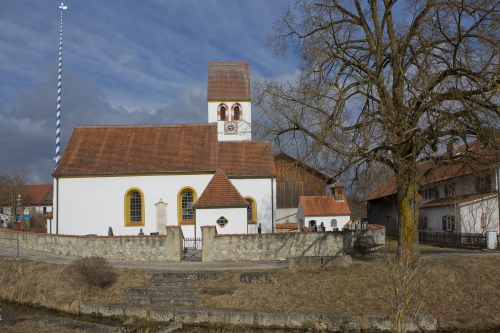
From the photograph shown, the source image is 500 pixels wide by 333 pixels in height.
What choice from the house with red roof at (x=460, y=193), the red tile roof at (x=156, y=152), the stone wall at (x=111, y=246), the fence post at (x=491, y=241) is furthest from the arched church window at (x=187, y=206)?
the fence post at (x=491, y=241)

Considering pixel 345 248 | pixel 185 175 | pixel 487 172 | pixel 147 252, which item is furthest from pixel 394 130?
pixel 185 175

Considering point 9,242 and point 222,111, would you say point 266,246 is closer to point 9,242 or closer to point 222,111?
point 9,242

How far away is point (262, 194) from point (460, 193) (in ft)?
41.1

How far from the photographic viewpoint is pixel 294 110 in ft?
51.4

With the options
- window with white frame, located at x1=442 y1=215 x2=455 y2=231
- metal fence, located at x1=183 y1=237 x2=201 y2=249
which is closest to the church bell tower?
metal fence, located at x1=183 y1=237 x2=201 y2=249

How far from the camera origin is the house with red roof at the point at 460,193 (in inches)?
617

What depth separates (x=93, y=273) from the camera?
1722 cm

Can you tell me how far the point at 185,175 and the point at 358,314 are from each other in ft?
60.5

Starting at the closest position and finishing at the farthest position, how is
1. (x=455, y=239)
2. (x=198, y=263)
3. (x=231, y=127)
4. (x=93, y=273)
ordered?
(x=93, y=273), (x=198, y=263), (x=455, y=239), (x=231, y=127)

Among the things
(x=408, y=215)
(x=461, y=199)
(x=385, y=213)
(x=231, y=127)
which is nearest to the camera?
(x=408, y=215)

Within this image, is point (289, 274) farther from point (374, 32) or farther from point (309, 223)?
point (309, 223)

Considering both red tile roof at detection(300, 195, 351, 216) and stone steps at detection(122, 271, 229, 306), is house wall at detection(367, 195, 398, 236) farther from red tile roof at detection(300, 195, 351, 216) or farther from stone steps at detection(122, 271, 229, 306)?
stone steps at detection(122, 271, 229, 306)

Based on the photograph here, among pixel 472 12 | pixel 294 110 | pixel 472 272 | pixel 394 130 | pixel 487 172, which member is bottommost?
pixel 472 272

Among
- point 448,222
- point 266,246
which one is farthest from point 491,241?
point 266,246
